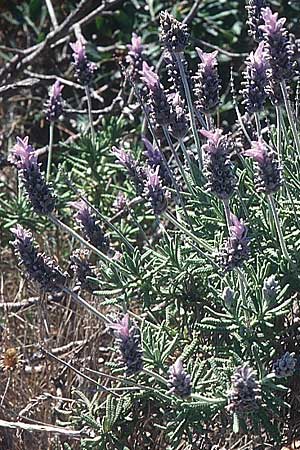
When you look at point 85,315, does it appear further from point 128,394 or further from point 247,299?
point 247,299

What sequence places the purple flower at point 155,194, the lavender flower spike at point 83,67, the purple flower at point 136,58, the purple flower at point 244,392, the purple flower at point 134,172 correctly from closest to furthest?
1. the purple flower at point 244,392
2. the purple flower at point 155,194
3. the purple flower at point 134,172
4. the purple flower at point 136,58
5. the lavender flower spike at point 83,67

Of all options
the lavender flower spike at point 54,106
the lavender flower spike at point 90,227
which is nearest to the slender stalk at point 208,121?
the lavender flower spike at point 90,227

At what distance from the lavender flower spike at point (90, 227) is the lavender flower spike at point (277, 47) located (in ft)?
1.81

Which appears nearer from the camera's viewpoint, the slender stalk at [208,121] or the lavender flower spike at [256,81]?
the lavender flower spike at [256,81]

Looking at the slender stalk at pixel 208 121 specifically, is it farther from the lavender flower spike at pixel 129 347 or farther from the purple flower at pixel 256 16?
the lavender flower spike at pixel 129 347

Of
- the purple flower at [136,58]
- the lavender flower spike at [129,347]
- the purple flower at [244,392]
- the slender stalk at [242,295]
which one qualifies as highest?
the purple flower at [136,58]

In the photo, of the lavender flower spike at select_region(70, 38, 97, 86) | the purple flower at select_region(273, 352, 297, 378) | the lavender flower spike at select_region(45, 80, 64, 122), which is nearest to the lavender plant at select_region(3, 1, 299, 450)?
the purple flower at select_region(273, 352, 297, 378)

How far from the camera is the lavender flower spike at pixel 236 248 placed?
5.82 feet

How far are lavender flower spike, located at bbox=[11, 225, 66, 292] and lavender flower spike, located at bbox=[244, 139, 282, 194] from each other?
59cm

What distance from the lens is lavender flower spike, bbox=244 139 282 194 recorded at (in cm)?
172

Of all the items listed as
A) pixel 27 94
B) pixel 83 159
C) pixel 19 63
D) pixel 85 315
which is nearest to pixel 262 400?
pixel 85 315

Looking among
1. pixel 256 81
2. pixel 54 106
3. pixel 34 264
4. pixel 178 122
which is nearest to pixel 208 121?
pixel 178 122

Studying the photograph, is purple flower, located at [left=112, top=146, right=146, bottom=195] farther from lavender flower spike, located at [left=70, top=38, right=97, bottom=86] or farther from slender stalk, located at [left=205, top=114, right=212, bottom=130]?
lavender flower spike, located at [left=70, top=38, right=97, bottom=86]

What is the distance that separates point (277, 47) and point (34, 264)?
733 millimetres
